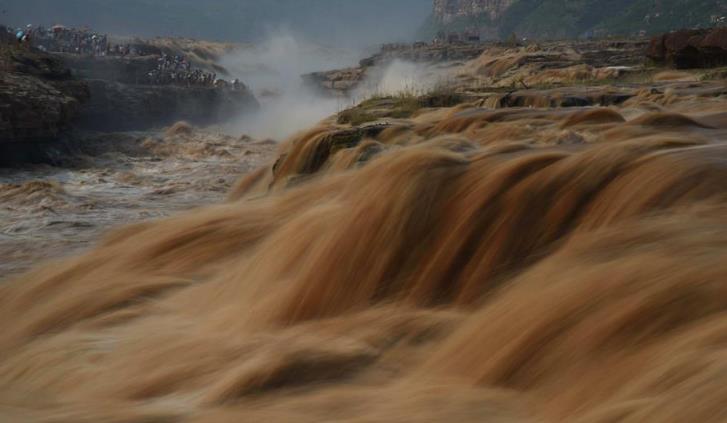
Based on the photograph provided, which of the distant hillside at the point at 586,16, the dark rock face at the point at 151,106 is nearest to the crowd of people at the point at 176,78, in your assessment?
the dark rock face at the point at 151,106

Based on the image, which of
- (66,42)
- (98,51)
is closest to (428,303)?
(98,51)

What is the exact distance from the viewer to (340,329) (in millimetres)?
3887

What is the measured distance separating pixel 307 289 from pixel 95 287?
1.76 m

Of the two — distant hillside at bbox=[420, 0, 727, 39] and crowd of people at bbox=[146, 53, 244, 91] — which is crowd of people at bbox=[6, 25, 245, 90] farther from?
distant hillside at bbox=[420, 0, 727, 39]

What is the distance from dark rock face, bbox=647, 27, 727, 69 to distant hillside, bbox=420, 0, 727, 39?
6059cm

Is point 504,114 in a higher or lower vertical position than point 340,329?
higher

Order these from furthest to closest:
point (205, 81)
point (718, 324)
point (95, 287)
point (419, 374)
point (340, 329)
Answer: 1. point (205, 81)
2. point (95, 287)
3. point (340, 329)
4. point (419, 374)
5. point (718, 324)

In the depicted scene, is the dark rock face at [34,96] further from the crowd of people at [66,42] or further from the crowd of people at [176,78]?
the crowd of people at [66,42]

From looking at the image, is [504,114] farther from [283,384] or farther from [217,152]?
[217,152]

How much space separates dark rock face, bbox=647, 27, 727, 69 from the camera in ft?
43.2

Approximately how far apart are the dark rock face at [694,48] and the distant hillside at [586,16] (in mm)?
60589

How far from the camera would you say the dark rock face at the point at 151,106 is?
69.2 feet

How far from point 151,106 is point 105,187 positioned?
11.8 meters

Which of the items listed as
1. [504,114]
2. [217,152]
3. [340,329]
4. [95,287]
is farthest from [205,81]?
[340,329]
